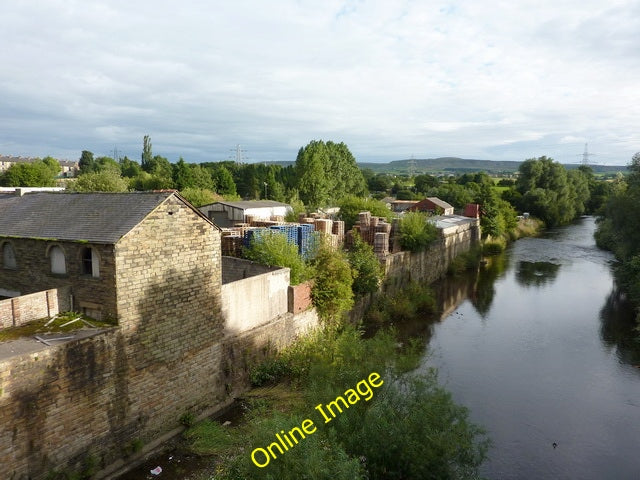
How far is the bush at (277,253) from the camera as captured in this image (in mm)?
14961

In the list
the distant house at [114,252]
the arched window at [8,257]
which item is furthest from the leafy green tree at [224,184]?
the arched window at [8,257]

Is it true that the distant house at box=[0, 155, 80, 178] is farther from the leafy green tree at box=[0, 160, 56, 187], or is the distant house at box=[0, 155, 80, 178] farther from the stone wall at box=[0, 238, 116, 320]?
the stone wall at box=[0, 238, 116, 320]

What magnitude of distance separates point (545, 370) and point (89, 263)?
14696mm

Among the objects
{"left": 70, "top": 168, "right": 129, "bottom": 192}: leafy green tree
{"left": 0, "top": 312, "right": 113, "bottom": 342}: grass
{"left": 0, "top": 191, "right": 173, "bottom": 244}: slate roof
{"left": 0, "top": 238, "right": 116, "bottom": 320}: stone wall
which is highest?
{"left": 70, "top": 168, "right": 129, "bottom": 192}: leafy green tree

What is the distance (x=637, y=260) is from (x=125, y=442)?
2168 cm

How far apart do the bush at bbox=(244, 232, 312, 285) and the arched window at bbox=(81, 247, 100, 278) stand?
19.4 feet

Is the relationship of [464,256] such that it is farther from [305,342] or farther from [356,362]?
[356,362]

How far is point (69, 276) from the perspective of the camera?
998 centimetres

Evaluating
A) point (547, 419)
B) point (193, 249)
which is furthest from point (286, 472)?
point (547, 419)

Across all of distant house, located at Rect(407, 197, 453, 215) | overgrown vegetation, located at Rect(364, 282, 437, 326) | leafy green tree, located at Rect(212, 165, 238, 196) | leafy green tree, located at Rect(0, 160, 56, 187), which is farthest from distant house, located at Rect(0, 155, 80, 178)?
overgrown vegetation, located at Rect(364, 282, 437, 326)

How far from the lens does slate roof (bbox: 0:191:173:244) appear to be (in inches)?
380

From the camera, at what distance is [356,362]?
10.6m

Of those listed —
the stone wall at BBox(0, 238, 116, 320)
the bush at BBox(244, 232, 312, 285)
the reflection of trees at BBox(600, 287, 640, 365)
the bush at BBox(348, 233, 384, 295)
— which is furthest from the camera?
the bush at BBox(348, 233, 384, 295)

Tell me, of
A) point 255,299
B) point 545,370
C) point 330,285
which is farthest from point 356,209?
point 255,299
